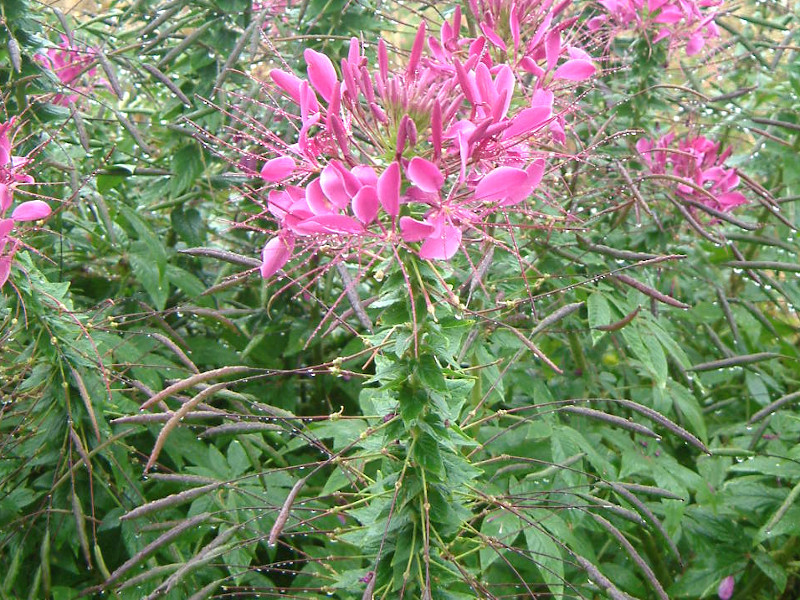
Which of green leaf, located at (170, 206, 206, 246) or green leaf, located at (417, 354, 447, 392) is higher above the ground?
green leaf, located at (417, 354, 447, 392)

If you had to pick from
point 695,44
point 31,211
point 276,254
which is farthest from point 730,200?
point 31,211

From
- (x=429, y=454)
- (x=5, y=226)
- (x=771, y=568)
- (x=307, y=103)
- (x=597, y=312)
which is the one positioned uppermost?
(x=307, y=103)

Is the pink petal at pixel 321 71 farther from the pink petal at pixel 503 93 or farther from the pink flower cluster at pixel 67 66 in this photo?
the pink flower cluster at pixel 67 66

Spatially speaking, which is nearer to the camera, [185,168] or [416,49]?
[416,49]

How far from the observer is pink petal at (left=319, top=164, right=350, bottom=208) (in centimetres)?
87

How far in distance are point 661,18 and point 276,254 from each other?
112 centimetres

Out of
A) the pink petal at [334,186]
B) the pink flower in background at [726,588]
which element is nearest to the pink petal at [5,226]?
the pink petal at [334,186]

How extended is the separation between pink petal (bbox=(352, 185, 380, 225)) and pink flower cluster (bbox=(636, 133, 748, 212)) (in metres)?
1.02

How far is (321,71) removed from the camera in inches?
37.0

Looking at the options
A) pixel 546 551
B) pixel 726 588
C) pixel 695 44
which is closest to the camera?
pixel 546 551

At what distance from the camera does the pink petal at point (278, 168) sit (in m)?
0.97

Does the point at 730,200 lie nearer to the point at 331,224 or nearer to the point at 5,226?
the point at 331,224

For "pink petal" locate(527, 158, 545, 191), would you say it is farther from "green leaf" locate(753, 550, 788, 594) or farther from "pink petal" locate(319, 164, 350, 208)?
"green leaf" locate(753, 550, 788, 594)

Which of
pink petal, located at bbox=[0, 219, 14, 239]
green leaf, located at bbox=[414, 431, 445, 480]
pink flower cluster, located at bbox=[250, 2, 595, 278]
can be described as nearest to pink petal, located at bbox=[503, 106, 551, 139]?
pink flower cluster, located at bbox=[250, 2, 595, 278]
